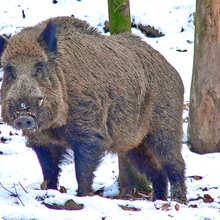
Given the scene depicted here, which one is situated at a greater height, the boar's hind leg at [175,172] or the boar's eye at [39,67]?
the boar's eye at [39,67]

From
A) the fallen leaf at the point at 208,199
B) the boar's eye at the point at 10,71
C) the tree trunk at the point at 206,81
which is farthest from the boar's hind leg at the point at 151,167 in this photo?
the boar's eye at the point at 10,71

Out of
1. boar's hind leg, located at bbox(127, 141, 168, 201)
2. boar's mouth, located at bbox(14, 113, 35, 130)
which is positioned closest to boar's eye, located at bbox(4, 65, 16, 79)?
boar's mouth, located at bbox(14, 113, 35, 130)

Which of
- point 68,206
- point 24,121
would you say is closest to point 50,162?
point 24,121

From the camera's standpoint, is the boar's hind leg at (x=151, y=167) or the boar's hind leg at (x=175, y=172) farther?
the boar's hind leg at (x=151, y=167)

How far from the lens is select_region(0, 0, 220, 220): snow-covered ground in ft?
12.2

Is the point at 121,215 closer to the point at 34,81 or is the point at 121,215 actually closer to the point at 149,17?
the point at 34,81

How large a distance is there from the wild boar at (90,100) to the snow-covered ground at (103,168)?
1.80 feet

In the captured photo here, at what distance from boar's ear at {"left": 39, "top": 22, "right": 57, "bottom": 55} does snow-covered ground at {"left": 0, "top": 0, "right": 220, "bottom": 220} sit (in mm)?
1361

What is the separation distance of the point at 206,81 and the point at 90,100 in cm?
296

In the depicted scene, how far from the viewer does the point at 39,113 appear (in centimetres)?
428

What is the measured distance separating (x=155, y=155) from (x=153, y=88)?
87 cm

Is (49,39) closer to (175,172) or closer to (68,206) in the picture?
(68,206)

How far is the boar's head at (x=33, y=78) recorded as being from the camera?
417cm

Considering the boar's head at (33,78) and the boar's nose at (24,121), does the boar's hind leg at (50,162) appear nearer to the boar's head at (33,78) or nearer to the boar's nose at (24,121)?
the boar's head at (33,78)
